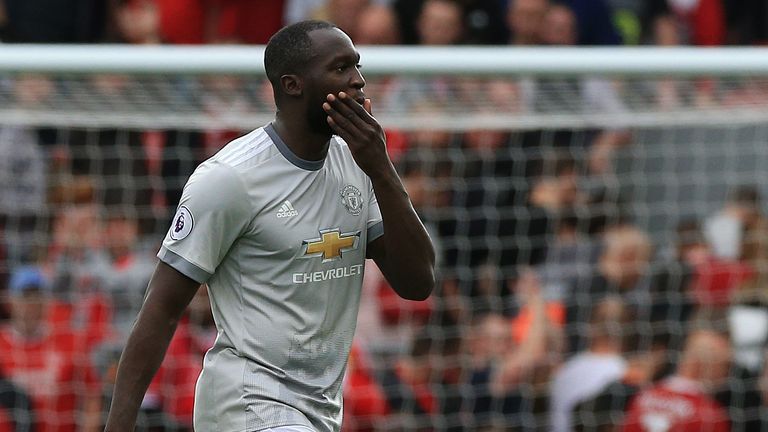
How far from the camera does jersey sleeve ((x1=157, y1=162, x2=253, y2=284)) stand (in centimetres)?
386

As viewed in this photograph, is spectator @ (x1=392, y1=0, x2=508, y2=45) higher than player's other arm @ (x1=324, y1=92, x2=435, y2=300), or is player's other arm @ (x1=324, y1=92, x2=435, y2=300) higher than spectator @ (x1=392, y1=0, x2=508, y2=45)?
spectator @ (x1=392, y1=0, x2=508, y2=45)

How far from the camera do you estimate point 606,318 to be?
7668 millimetres

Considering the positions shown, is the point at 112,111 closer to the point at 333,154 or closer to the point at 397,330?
the point at 397,330

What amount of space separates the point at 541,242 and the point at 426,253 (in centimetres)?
371

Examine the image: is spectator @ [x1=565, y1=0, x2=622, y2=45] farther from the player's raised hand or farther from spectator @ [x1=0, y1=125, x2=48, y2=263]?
the player's raised hand

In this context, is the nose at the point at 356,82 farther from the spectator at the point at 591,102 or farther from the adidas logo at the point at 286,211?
the spectator at the point at 591,102

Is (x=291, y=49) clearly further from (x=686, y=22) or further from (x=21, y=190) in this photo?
(x=686, y=22)

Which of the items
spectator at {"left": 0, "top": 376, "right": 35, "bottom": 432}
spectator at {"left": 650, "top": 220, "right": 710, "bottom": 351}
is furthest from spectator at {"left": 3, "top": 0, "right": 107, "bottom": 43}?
spectator at {"left": 650, "top": 220, "right": 710, "bottom": 351}

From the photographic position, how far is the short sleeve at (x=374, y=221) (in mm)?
4164

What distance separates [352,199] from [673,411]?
3.37 meters

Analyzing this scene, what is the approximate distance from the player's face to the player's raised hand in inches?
1.9

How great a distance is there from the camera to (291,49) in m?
3.92

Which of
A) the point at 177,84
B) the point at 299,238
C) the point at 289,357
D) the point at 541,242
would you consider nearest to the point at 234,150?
the point at 299,238

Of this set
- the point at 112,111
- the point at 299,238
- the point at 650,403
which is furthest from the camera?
the point at 112,111
